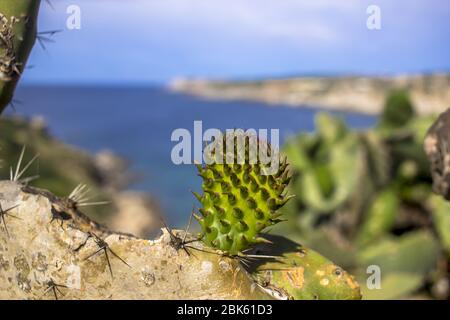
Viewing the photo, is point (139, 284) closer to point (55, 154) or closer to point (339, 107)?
point (55, 154)

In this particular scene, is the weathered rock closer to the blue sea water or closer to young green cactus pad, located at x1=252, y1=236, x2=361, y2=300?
the blue sea water

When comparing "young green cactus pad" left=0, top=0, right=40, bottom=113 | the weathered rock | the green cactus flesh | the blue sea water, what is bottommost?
the weathered rock

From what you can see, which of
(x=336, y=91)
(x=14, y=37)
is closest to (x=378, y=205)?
(x=14, y=37)

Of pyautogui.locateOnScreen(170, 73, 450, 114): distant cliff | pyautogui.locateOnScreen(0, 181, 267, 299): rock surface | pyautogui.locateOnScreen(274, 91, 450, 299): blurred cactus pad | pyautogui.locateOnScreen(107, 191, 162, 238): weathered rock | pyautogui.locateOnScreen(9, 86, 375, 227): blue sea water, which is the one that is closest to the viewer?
pyautogui.locateOnScreen(0, 181, 267, 299): rock surface

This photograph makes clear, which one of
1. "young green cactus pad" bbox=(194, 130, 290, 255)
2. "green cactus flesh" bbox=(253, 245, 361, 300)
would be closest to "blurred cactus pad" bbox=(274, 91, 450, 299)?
"green cactus flesh" bbox=(253, 245, 361, 300)

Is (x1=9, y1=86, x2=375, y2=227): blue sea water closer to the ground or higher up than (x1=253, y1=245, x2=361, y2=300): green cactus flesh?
higher up

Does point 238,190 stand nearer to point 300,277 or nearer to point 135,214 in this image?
point 300,277
